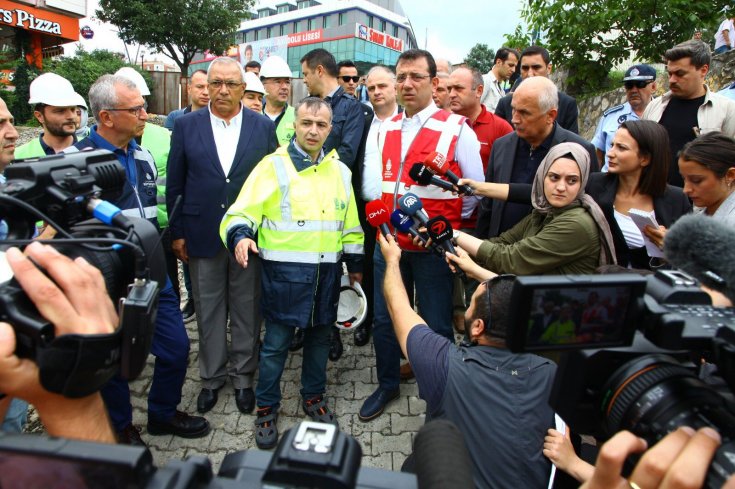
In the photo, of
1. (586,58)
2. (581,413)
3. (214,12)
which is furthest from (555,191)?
(214,12)

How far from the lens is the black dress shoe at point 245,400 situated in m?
3.60

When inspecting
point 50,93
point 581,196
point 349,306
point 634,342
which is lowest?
point 349,306

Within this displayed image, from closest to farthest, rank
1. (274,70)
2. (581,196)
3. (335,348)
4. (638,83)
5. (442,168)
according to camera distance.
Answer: (581,196), (442,168), (335,348), (638,83), (274,70)

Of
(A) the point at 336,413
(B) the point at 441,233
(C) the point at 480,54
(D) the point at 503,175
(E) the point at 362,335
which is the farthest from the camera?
(C) the point at 480,54

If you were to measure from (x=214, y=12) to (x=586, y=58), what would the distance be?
2398 centimetres

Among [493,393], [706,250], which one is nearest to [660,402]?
[706,250]

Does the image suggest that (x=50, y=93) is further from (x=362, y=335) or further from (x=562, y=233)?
(x=562, y=233)

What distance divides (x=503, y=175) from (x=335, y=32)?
59.5 meters

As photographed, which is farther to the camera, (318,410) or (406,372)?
(406,372)

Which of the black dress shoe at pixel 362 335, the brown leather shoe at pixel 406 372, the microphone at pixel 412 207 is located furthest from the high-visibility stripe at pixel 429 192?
the black dress shoe at pixel 362 335

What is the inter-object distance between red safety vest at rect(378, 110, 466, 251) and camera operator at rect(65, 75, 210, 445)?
1.65 meters

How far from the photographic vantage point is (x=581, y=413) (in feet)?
3.76

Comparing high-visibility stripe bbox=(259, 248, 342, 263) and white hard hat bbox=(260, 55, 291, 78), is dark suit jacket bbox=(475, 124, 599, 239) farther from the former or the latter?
white hard hat bbox=(260, 55, 291, 78)

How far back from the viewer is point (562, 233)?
8.70 ft
